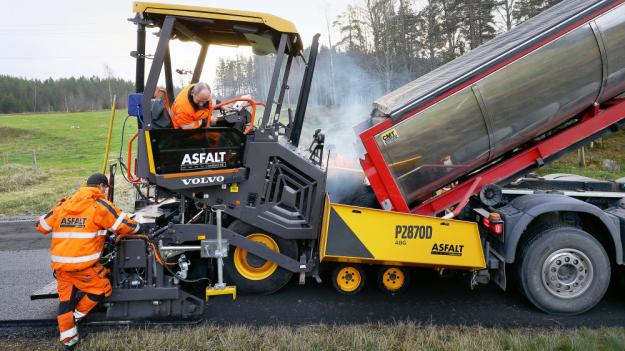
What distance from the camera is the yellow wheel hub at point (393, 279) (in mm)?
4375

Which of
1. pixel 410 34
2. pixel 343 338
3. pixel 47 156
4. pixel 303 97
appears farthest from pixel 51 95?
pixel 343 338

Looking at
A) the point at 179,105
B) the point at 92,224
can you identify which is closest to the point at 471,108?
the point at 179,105

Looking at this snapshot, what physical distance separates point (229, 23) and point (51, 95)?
74.5 meters

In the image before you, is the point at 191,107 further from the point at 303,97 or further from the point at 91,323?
the point at 91,323

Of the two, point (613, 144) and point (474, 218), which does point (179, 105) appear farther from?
point (613, 144)

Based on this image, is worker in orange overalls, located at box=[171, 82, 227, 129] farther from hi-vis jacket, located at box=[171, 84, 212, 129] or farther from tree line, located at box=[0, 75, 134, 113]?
tree line, located at box=[0, 75, 134, 113]

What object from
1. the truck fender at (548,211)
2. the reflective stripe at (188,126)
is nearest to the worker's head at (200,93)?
the reflective stripe at (188,126)

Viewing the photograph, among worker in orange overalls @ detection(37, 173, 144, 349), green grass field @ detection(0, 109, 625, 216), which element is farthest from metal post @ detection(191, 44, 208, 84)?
worker in orange overalls @ detection(37, 173, 144, 349)

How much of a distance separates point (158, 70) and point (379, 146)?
6.99 feet

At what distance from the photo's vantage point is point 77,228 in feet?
Result: 11.5

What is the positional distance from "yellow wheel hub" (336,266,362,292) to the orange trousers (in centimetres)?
220

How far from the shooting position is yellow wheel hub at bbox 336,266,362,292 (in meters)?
4.36

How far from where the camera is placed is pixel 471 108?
3.87m

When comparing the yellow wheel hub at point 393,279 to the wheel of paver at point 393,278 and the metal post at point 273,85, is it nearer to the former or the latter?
the wheel of paver at point 393,278
